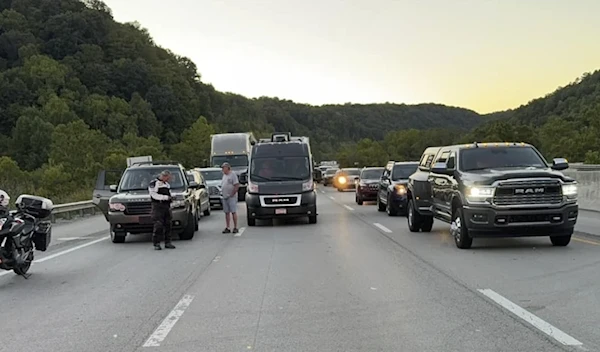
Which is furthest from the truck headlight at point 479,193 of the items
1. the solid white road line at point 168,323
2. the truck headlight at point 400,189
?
the truck headlight at point 400,189

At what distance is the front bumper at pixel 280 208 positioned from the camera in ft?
63.2

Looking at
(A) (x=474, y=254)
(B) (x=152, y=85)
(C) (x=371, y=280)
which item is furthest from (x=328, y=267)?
(B) (x=152, y=85)

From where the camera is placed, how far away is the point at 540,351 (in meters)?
5.81

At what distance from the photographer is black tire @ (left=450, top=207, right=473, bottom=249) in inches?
496

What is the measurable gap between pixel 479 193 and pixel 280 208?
8.02m

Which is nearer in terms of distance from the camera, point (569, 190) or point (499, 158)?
point (569, 190)

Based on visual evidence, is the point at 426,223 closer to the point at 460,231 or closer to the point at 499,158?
the point at 499,158

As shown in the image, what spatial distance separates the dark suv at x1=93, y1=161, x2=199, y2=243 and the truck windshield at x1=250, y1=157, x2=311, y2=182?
2.72m

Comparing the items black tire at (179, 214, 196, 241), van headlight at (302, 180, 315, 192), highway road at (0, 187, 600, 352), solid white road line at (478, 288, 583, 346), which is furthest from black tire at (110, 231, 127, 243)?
solid white road line at (478, 288, 583, 346)

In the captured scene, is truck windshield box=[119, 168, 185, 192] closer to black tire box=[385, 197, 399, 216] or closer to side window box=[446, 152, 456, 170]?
side window box=[446, 152, 456, 170]

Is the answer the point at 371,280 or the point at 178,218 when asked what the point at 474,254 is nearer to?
the point at 371,280

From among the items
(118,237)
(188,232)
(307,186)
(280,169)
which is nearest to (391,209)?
(307,186)

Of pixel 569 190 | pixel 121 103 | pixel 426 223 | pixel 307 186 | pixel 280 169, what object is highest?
pixel 121 103

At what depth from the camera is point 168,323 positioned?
7.23m
